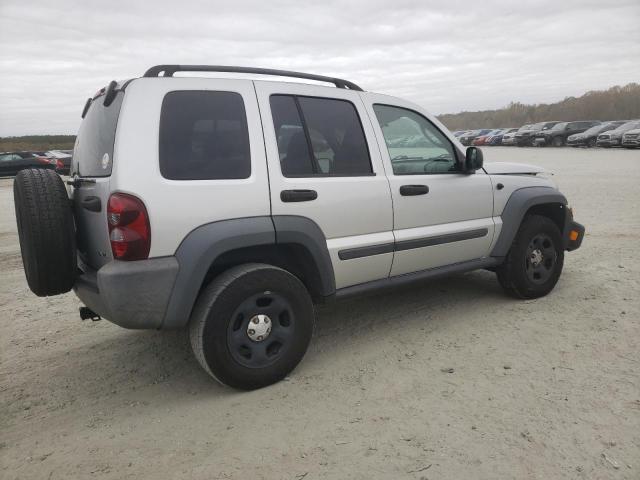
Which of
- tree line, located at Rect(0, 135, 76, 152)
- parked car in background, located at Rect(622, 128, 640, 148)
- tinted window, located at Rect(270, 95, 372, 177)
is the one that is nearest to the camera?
tinted window, located at Rect(270, 95, 372, 177)

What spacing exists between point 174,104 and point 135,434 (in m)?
1.79

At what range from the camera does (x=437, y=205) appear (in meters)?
3.81

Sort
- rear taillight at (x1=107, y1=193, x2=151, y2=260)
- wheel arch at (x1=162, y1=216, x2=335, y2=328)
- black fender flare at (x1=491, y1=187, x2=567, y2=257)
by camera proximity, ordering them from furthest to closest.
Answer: black fender flare at (x1=491, y1=187, x2=567, y2=257), wheel arch at (x1=162, y1=216, x2=335, y2=328), rear taillight at (x1=107, y1=193, x2=151, y2=260)

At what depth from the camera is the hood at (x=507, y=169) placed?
14.0 ft

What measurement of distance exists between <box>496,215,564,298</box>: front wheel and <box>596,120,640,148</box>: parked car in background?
26.2m

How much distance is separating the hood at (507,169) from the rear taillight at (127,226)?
2.85 meters

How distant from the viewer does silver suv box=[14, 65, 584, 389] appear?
2680 millimetres

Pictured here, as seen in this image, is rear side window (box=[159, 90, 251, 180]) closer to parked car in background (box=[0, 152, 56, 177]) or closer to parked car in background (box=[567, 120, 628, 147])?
parked car in background (box=[0, 152, 56, 177])

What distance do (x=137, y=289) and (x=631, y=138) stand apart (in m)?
28.5

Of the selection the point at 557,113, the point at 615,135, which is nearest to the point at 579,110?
the point at 557,113

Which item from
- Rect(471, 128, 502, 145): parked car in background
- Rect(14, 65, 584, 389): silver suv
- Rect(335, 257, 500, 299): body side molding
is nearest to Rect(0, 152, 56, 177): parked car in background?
Rect(14, 65, 584, 389): silver suv

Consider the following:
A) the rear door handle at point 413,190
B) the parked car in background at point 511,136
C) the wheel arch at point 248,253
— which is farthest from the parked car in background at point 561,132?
the wheel arch at point 248,253

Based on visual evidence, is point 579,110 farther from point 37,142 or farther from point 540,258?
point 37,142

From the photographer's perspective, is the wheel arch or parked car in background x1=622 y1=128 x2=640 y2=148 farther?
parked car in background x1=622 y1=128 x2=640 y2=148
